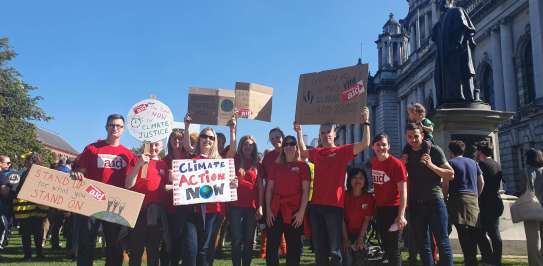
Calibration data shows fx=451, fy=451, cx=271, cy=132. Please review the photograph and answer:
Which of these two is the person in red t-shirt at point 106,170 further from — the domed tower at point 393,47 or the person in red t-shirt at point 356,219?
the domed tower at point 393,47

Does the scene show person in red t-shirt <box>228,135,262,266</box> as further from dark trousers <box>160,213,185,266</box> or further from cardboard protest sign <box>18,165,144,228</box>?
cardboard protest sign <box>18,165,144,228</box>

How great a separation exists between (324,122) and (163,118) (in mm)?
2347

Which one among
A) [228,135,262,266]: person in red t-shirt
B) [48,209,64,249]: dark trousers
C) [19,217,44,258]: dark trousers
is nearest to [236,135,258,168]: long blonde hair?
[228,135,262,266]: person in red t-shirt

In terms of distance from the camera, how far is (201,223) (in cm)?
568

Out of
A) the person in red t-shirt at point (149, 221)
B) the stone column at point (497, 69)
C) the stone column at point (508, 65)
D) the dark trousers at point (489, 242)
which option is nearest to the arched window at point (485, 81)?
the stone column at point (497, 69)

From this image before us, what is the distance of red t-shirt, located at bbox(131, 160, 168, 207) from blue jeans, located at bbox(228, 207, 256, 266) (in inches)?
39.1

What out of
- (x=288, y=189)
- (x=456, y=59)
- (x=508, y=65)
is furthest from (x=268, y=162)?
(x=508, y=65)

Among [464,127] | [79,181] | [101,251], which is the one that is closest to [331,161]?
[79,181]

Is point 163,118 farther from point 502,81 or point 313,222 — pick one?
point 502,81

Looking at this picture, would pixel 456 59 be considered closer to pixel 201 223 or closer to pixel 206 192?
pixel 206 192

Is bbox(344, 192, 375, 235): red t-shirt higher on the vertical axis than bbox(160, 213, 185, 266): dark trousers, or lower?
higher

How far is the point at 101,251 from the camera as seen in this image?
9.85 metres

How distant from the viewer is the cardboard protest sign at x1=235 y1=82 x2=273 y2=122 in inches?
305

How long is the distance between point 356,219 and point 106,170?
10.5ft
